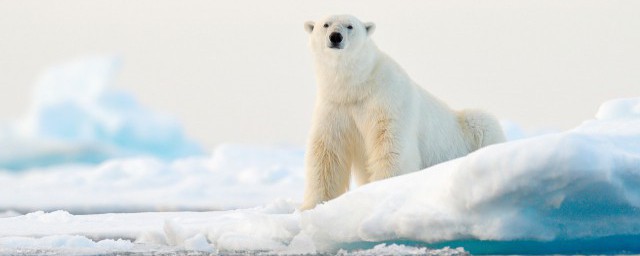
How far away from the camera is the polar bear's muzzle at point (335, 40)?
6.95 m

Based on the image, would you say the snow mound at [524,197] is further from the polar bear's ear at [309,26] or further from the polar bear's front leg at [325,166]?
the polar bear's ear at [309,26]

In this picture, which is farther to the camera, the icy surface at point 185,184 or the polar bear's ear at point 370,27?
the icy surface at point 185,184

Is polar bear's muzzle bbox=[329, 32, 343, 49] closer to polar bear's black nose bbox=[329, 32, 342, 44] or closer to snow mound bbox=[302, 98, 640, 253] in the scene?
polar bear's black nose bbox=[329, 32, 342, 44]

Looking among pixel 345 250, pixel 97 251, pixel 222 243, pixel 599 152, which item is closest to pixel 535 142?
pixel 599 152

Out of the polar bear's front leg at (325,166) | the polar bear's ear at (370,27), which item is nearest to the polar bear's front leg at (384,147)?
the polar bear's front leg at (325,166)

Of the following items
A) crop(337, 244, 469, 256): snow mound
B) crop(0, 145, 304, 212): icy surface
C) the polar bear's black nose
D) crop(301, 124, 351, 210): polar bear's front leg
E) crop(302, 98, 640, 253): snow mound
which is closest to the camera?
crop(302, 98, 640, 253): snow mound

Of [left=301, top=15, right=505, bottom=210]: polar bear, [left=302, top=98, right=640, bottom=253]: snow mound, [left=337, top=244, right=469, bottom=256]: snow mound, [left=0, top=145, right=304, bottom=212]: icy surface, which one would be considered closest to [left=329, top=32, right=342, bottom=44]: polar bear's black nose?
[left=301, top=15, right=505, bottom=210]: polar bear

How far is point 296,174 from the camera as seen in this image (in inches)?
919

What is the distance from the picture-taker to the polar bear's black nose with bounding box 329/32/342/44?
6.95 meters

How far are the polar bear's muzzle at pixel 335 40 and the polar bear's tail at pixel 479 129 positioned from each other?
1.84 metres

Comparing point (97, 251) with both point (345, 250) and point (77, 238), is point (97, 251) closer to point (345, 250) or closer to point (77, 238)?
point (77, 238)

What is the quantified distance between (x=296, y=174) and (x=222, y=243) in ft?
57.6

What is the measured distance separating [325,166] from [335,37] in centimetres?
102

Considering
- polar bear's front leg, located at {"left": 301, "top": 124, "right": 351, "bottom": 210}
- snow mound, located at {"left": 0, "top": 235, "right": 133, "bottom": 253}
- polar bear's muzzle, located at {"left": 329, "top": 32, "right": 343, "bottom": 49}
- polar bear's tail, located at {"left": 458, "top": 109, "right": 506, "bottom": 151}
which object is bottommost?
A: snow mound, located at {"left": 0, "top": 235, "right": 133, "bottom": 253}
